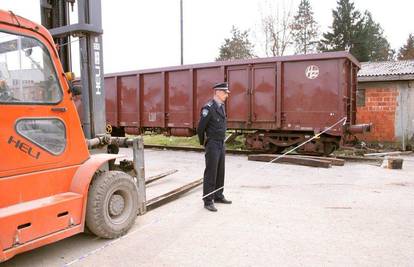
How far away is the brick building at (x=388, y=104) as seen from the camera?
1370 centimetres

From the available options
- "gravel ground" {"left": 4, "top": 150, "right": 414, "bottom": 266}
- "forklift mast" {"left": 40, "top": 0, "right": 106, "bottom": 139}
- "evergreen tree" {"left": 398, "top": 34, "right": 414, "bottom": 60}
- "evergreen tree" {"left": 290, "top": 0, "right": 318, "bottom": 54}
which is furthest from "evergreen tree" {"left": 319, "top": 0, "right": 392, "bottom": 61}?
"forklift mast" {"left": 40, "top": 0, "right": 106, "bottom": 139}

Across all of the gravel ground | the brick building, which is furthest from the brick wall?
the gravel ground

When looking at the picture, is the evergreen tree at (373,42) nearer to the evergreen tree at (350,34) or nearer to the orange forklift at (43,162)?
the evergreen tree at (350,34)

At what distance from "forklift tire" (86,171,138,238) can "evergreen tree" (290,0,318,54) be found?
2998 cm

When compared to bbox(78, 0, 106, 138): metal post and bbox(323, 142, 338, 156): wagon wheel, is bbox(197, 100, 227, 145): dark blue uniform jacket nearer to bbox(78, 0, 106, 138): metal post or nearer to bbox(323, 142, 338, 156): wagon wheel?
bbox(78, 0, 106, 138): metal post

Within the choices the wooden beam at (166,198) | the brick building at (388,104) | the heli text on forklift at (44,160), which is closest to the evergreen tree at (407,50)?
the brick building at (388,104)

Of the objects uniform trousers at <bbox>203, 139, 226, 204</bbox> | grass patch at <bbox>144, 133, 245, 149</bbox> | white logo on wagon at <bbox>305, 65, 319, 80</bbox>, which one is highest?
white logo on wagon at <bbox>305, 65, 319, 80</bbox>

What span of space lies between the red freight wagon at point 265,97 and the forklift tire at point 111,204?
6.84 metres

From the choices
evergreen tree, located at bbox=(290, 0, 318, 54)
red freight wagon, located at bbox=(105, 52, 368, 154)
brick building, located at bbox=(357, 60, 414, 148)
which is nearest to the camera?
red freight wagon, located at bbox=(105, 52, 368, 154)

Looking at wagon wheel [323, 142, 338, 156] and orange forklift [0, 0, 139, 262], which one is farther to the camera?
wagon wheel [323, 142, 338, 156]

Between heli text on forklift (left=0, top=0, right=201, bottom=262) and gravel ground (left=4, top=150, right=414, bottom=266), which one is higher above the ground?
heli text on forklift (left=0, top=0, right=201, bottom=262)

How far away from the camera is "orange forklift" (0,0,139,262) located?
10.6 feet

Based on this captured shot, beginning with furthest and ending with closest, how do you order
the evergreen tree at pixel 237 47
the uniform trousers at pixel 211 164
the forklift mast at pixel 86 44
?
the evergreen tree at pixel 237 47 → the uniform trousers at pixel 211 164 → the forklift mast at pixel 86 44

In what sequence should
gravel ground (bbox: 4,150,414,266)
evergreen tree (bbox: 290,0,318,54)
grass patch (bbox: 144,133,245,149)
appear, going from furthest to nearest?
1. evergreen tree (bbox: 290,0,318,54)
2. grass patch (bbox: 144,133,245,149)
3. gravel ground (bbox: 4,150,414,266)
